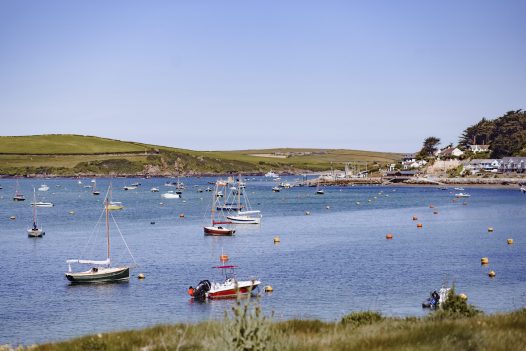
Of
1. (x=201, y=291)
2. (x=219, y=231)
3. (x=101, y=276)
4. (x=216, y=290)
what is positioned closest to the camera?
(x=201, y=291)

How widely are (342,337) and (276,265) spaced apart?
49.0 m

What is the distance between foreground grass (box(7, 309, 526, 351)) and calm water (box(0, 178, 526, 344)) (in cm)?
966

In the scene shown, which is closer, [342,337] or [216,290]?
[342,337]

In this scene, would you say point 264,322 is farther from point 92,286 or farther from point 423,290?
point 92,286

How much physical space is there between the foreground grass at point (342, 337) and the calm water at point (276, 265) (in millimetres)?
9659

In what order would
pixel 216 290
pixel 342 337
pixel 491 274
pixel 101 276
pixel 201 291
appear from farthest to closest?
pixel 491 274, pixel 101 276, pixel 216 290, pixel 201 291, pixel 342 337

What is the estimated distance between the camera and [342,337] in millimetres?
16141

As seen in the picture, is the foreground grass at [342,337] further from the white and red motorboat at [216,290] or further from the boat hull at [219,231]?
the boat hull at [219,231]

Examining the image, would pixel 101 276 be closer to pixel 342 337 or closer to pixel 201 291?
pixel 201 291

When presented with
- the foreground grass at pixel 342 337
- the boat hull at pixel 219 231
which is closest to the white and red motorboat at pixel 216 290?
the foreground grass at pixel 342 337

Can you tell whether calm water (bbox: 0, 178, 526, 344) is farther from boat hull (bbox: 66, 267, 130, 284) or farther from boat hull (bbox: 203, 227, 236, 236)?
boat hull (bbox: 203, 227, 236, 236)

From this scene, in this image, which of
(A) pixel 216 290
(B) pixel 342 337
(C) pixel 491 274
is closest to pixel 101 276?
(A) pixel 216 290

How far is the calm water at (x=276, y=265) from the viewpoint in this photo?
1745 inches

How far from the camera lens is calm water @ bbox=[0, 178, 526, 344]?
44312 mm
